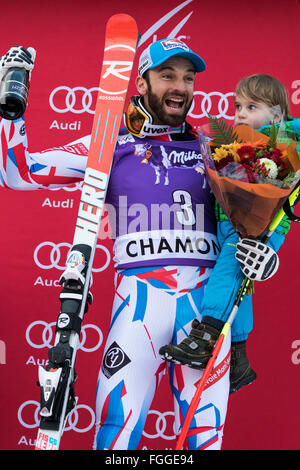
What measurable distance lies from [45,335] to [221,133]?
1.67 meters

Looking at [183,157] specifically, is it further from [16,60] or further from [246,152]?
[16,60]

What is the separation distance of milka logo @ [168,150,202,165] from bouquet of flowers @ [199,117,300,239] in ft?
0.80

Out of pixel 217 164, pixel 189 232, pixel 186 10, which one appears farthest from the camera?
pixel 186 10

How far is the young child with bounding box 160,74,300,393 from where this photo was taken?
244cm

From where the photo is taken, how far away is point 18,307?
11.9ft

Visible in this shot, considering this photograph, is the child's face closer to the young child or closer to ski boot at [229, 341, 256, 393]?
the young child

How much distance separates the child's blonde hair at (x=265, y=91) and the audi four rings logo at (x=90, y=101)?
86 centimetres

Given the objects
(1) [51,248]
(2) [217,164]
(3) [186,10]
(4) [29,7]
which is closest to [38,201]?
(1) [51,248]

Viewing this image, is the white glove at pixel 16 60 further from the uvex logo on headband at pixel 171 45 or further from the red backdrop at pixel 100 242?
the red backdrop at pixel 100 242

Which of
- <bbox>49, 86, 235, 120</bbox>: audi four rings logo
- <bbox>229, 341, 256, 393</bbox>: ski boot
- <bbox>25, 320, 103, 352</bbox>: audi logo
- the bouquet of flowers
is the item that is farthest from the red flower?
<bbox>25, 320, 103, 352</bbox>: audi logo

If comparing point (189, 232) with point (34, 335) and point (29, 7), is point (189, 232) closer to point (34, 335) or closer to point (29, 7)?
point (34, 335)

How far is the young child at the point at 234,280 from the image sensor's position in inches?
96.0

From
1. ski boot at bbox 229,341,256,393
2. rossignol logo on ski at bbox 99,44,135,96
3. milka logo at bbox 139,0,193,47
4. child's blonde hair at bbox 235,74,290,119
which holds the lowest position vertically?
ski boot at bbox 229,341,256,393

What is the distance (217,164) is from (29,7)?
173 centimetres
